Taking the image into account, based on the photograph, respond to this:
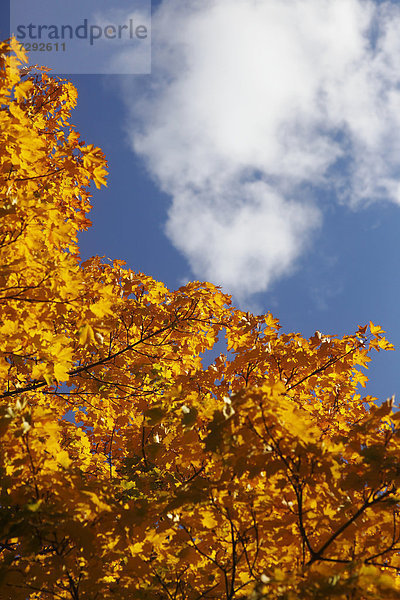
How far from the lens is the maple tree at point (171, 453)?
8.63 feet

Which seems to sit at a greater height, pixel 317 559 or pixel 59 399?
pixel 59 399

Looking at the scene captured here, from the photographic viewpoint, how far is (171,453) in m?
4.59

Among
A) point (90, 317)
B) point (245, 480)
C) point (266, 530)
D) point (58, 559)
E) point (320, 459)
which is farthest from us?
point (90, 317)

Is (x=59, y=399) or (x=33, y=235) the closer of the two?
(x=33, y=235)

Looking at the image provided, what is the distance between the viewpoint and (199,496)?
9.20 feet

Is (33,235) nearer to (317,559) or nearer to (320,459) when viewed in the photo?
(320,459)

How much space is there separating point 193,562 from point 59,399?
12.9ft

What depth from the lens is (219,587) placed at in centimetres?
325

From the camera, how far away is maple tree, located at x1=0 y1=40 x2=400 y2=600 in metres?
2.63

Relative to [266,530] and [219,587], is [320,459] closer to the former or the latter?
[266,530]

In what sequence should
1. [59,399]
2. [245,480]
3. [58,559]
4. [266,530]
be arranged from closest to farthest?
1. [58,559]
2. [266,530]
3. [245,480]
4. [59,399]

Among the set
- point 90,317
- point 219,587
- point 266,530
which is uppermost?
point 90,317

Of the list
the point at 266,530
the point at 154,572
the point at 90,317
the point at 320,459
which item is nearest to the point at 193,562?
the point at 154,572

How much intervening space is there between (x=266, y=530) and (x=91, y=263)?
490cm
